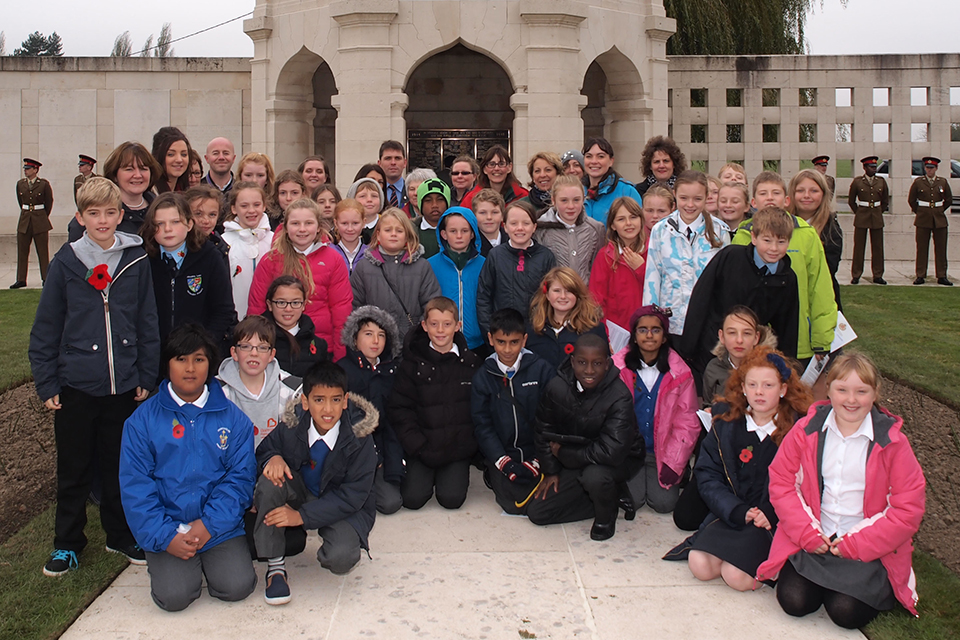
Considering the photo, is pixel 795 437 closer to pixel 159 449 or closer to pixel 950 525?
pixel 950 525

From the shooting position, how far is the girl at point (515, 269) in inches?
225

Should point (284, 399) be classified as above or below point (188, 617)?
above

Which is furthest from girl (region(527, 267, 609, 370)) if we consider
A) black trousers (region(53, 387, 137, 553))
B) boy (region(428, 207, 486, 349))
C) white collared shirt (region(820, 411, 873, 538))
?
black trousers (region(53, 387, 137, 553))

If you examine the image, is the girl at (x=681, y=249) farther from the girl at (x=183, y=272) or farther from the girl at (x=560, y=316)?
the girl at (x=183, y=272)

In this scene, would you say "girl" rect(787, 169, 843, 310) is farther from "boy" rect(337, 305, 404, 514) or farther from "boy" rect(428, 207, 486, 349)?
"boy" rect(337, 305, 404, 514)

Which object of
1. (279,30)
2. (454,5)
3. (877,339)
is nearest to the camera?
(877,339)

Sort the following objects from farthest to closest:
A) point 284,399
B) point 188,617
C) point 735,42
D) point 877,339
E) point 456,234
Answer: point 735,42
point 877,339
point 456,234
point 284,399
point 188,617

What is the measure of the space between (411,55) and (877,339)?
20.6 ft

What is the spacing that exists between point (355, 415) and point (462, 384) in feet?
3.12

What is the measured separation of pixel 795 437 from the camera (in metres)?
3.99

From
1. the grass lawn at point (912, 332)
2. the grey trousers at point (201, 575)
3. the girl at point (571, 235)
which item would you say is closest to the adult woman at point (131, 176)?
the grey trousers at point (201, 575)

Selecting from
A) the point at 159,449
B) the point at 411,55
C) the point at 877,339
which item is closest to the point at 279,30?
the point at 411,55

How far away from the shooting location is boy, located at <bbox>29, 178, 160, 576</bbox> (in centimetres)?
417

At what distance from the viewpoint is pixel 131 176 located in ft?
15.7
